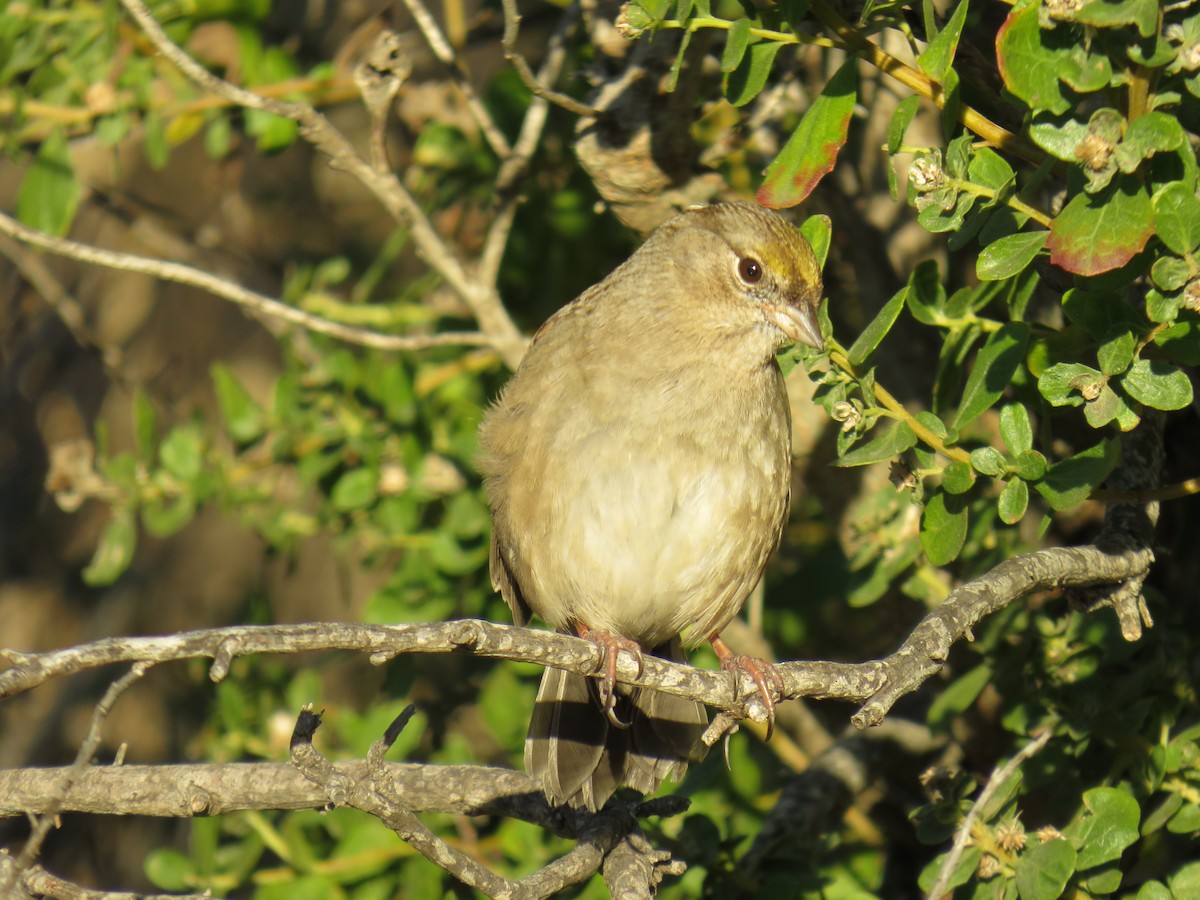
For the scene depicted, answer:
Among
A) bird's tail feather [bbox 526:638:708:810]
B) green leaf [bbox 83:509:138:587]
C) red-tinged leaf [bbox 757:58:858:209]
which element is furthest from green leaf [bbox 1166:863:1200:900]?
green leaf [bbox 83:509:138:587]

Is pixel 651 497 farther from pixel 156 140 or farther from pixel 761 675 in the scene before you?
pixel 156 140

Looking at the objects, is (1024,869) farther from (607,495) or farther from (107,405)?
(107,405)

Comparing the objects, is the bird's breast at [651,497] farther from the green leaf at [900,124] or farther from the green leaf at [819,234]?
the green leaf at [900,124]

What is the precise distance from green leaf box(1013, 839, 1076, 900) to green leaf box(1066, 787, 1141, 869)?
0.14 feet

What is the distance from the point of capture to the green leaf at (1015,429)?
273 cm

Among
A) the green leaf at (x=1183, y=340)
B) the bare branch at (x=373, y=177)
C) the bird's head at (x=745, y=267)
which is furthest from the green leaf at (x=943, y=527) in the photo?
the bare branch at (x=373, y=177)

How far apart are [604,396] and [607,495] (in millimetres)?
280

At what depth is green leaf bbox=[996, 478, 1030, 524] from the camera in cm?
269

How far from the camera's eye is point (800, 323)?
3.38m

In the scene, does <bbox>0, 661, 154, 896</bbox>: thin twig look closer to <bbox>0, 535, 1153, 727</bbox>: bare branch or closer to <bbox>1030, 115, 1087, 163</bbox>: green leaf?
<bbox>0, 535, 1153, 727</bbox>: bare branch

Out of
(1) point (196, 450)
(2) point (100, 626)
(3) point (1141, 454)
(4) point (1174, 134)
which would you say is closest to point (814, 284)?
(3) point (1141, 454)

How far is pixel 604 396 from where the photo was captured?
3705 millimetres

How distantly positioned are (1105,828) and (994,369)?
1.01m

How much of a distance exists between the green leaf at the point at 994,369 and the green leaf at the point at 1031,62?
1.81 ft
